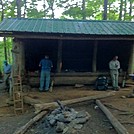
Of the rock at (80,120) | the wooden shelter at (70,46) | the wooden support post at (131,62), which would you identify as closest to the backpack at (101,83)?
the wooden shelter at (70,46)

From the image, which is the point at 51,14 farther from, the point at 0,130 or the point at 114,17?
the point at 0,130

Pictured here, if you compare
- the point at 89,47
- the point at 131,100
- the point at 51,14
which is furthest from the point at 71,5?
the point at 131,100

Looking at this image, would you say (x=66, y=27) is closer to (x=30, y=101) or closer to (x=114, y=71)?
(x=114, y=71)

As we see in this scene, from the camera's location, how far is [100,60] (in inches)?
629

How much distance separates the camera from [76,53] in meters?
15.9

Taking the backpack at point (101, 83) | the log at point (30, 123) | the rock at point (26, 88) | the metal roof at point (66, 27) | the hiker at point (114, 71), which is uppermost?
Answer: the metal roof at point (66, 27)

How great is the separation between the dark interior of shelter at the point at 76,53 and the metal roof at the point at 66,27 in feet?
3.79

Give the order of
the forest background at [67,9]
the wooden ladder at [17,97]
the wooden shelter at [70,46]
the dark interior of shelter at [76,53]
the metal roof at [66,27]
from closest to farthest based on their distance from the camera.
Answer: the wooden ladder at [17,97] < the metal roof at [66,27] < the wooden shelter at [70,46] < the dark interior of shelter at [76,53] < the forest background at [67,9]

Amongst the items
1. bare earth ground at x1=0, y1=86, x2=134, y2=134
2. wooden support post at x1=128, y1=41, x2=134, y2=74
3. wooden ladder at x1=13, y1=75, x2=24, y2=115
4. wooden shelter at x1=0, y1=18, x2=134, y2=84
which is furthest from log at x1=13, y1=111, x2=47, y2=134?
wooden support post at x1=128, y1=41, x2=134, y2=74

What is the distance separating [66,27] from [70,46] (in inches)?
83.0

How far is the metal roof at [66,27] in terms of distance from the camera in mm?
12680

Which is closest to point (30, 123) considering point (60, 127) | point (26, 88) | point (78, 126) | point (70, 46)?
point (60, 127)

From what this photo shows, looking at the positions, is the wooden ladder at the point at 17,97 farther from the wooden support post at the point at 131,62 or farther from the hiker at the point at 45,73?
the wooden support post at the point at 131,62

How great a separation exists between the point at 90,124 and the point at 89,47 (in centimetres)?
847
